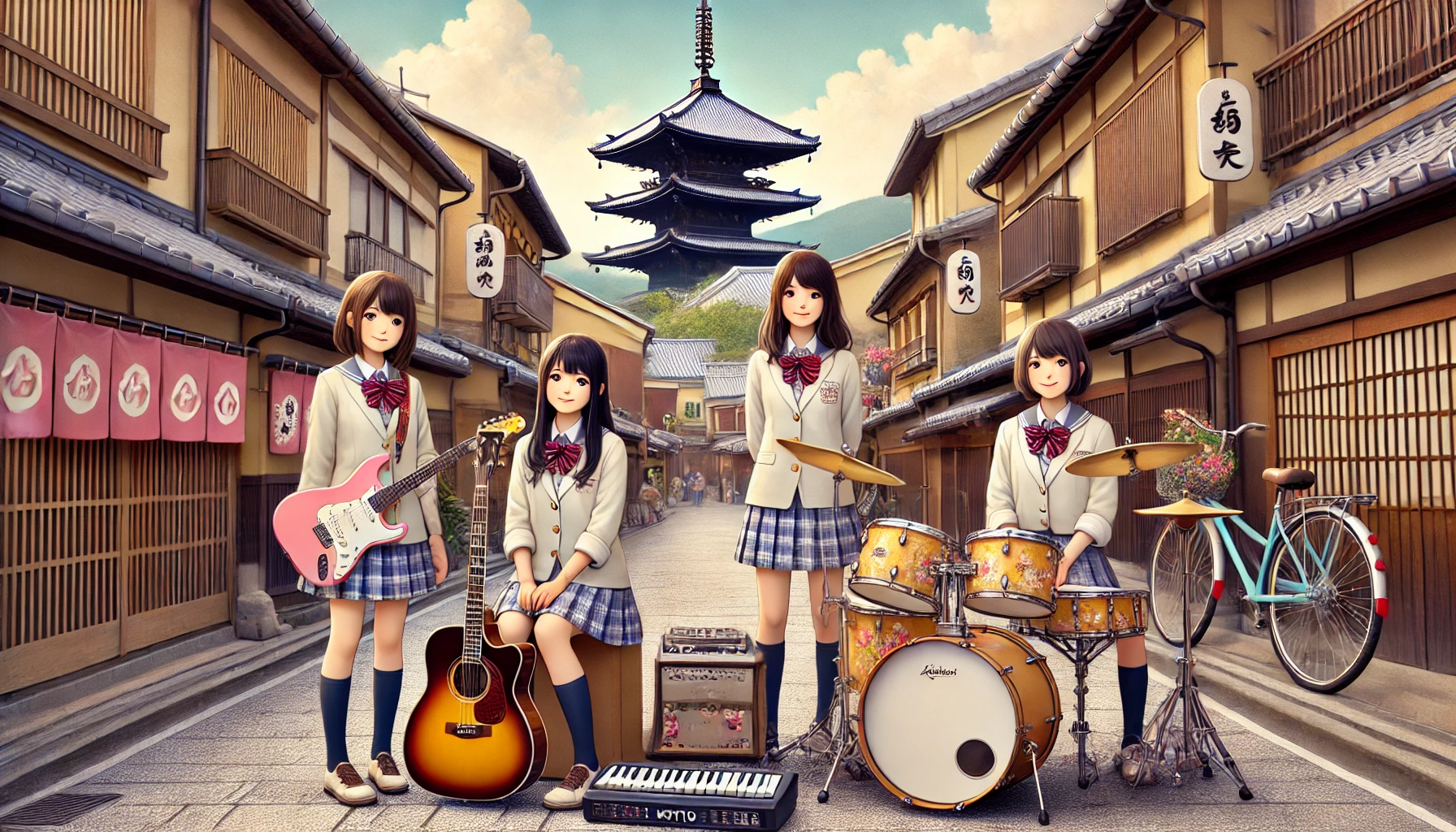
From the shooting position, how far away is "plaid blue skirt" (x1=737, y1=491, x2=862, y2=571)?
492 cm

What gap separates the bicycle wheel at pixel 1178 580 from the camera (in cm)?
755

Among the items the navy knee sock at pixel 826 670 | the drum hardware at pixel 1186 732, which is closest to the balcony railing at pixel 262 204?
the navy knee sock at pixel 826 670

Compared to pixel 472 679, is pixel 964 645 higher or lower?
higher

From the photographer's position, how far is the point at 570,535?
4586 mm

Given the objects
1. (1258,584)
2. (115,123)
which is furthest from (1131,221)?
(115,123)

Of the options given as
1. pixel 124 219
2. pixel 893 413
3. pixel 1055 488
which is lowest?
pixel 1055 488

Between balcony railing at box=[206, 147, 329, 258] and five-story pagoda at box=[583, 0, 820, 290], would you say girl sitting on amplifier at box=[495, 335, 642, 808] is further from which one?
five-story pagoda at box=[583, 0, 820, 290]

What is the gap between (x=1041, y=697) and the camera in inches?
166

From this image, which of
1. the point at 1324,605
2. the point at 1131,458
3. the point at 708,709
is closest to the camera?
the point at 1131,458

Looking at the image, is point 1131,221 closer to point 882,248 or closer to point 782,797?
point 782,797

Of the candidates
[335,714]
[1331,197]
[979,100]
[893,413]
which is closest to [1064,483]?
[335,714]

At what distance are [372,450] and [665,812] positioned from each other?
2075 millimetres

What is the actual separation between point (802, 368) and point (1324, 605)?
3868 millimetres

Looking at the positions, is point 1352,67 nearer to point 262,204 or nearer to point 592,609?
point 592,609
